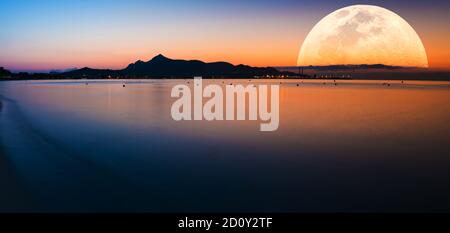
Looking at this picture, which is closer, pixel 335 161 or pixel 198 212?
pixel 198 212

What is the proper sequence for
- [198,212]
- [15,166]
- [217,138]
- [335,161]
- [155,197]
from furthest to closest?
1. [217,138]
2. [335,161]
3. [15,166]
4. [155,197]
5. [198,212]

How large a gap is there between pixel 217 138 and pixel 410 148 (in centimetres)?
958

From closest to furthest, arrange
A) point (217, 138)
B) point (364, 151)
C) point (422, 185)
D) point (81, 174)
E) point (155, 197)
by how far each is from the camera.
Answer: point (155, 197) → point (422, 185) → point (81, 174) → point (364, 151) → point (217, 138)

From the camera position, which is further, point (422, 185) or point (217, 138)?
point (217, 138)

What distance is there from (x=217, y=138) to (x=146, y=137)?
393 centimetres

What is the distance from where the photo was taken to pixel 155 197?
9.22 m

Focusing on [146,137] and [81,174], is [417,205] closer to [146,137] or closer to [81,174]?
[81,174]

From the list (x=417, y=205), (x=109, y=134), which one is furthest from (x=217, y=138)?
(x=417, y=205)

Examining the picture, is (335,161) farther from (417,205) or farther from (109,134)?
(109,134)

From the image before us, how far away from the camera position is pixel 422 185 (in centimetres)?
1048

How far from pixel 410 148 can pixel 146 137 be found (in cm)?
1345

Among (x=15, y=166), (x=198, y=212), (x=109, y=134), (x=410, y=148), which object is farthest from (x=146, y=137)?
(x=410, y=148)
